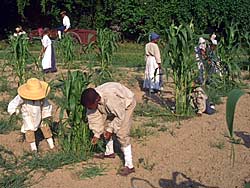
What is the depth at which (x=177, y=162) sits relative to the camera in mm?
6277

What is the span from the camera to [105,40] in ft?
38.0

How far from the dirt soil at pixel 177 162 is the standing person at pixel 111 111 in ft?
0.90

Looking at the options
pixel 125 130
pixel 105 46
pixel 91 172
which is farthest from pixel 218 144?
pixel 105 46

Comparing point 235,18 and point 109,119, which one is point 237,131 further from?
point 235,18

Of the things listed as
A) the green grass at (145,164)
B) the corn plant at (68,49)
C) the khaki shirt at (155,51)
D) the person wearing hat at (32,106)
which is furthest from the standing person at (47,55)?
the green grass at (145,164)

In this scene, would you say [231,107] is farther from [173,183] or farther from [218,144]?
[218,144]

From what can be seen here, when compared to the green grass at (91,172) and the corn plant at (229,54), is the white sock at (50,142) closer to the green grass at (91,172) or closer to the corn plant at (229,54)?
the green grass at (91,172)

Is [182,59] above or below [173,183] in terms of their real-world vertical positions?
above

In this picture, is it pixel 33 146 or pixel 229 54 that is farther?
pixel 229 54

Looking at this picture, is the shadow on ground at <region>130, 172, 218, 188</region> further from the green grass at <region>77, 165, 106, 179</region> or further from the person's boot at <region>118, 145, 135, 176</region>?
the green grass at <region>77, 165, 106, 179</region>

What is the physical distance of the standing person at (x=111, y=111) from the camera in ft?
18.2

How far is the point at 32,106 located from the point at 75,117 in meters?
0.53

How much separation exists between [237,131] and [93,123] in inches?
106

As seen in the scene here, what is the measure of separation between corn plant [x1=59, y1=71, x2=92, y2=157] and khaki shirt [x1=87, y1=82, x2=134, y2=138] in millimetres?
500
